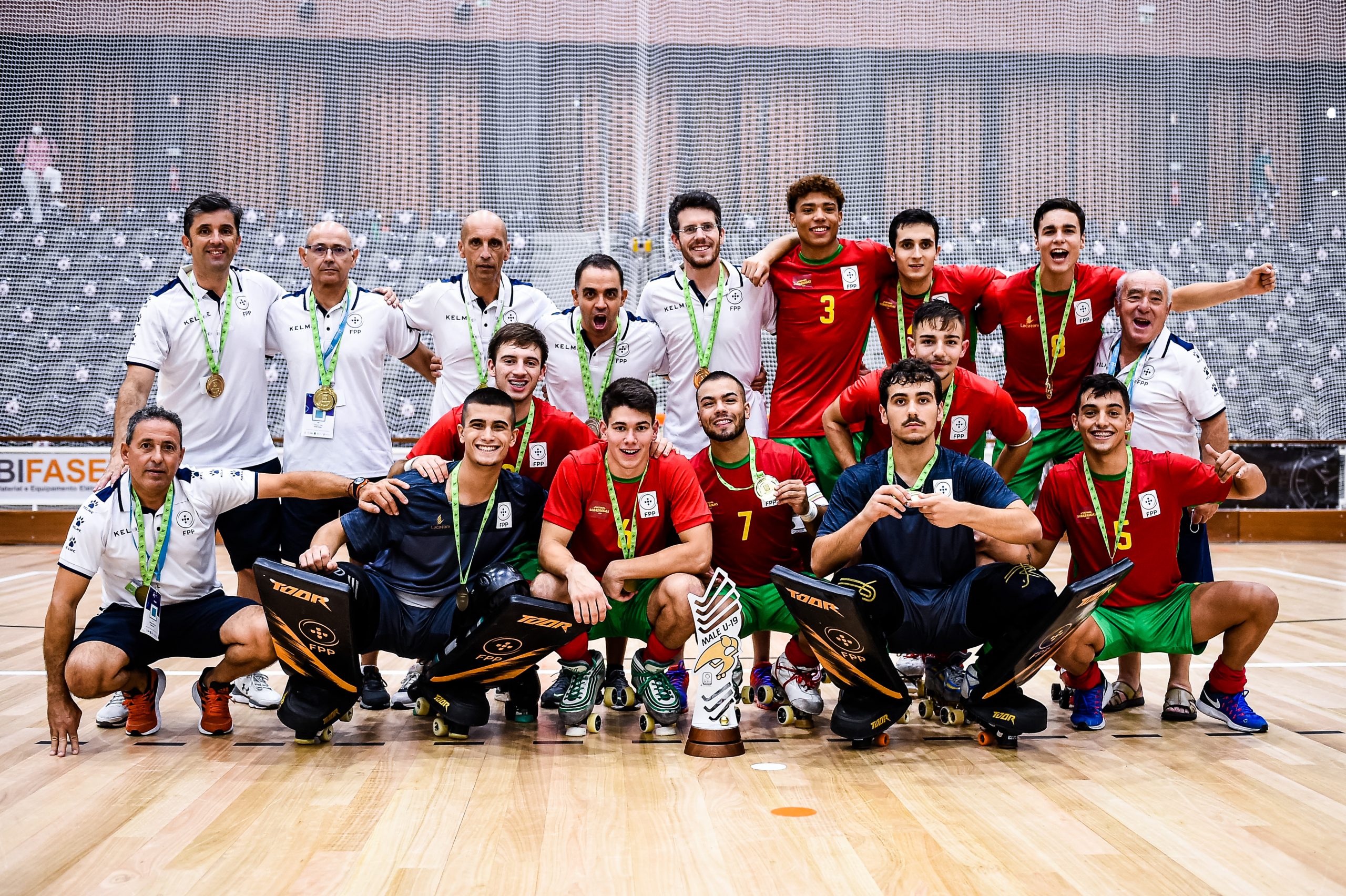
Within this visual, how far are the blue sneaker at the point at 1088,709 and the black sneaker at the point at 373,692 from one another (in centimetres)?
262

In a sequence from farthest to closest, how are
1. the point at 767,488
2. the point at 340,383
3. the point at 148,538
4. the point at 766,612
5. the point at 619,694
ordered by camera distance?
1. the point at 340,383
2. the point at 619,694
3. the point at 766,612
4. the point at 767,488
5. the point at 148,538

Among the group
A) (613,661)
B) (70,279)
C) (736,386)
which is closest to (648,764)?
(613,661)

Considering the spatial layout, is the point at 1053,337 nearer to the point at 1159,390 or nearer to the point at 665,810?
the point at 1159,390

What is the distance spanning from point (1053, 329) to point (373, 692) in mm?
3189

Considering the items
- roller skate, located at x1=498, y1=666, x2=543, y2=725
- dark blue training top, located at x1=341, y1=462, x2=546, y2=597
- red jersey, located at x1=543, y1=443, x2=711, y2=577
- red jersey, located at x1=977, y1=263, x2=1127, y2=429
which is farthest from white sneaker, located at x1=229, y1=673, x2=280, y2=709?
red jersey, located at x1=977, y1=263, x2=1127, y2=429

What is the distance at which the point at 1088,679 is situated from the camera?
3.82m

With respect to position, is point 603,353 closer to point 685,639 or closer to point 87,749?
point 685,639

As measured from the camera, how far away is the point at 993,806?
292cm

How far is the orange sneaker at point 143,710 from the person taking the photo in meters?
3.66

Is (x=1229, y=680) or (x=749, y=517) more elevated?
(x=749, y=517)

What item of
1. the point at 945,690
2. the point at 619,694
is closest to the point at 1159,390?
the point at 945,690

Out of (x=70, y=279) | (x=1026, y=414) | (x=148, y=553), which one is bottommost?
(x=148, y=553)

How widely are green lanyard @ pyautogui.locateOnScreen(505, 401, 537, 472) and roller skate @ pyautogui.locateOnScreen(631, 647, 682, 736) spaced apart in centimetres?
93

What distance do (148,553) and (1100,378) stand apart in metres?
3.45
